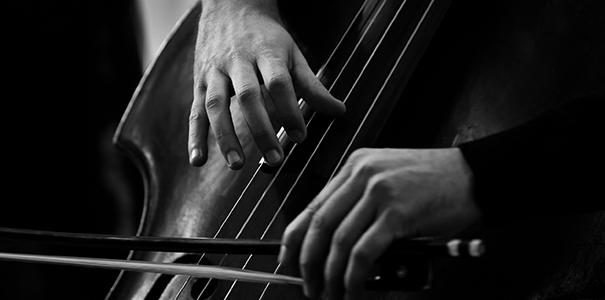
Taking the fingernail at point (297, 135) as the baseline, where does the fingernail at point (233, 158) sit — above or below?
below

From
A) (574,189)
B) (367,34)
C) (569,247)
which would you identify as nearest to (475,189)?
(574,189)

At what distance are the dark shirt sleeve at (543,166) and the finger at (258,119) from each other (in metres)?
0.19

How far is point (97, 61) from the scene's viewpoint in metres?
1.85

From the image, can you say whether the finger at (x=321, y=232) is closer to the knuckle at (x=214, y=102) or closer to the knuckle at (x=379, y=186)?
the knuckle at (x=379, y=186)

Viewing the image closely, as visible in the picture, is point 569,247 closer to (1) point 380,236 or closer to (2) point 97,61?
(1) point 380,236

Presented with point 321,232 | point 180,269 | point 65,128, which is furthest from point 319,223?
point 65,128

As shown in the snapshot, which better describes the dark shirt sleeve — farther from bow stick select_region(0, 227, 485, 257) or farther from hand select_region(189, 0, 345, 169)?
hand select_region(189, 0, 345, 169)

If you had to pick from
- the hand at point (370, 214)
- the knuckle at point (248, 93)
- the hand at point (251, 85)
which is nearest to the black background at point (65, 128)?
the hand at point (251, 85)

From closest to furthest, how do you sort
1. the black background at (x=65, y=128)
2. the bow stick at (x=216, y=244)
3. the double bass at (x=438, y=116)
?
the bow stick at (x=216, y=244), the double bass at (x=438, y=116), the black background at (x=65, y=128)

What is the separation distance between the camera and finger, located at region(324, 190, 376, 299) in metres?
0.53

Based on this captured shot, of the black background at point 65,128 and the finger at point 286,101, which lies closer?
the finger at point 286,101

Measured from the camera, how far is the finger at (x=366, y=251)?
20.3 inches

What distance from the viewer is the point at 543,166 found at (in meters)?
0.57

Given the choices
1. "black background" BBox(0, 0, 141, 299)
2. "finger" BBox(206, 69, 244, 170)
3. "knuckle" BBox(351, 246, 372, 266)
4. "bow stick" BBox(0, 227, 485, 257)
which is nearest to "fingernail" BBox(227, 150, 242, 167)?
"finger" BBox(206, 69, 244, 170)
